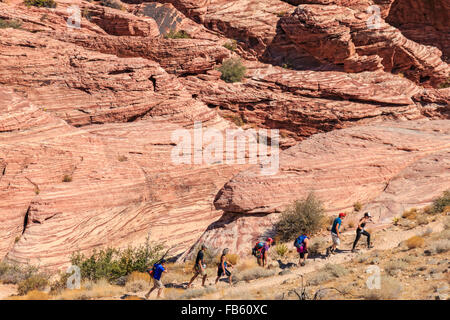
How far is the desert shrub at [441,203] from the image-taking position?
16484 mm

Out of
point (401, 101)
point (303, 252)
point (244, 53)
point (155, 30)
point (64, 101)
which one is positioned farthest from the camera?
point (244, 53)

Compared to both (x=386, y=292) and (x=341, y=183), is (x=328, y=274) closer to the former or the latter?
(x=386, y=292)

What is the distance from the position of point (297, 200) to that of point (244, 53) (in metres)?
→ 26.2

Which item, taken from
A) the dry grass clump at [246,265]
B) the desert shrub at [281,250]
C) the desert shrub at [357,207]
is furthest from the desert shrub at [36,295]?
the desert shrub at [357,207]

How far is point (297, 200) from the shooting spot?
18.3m

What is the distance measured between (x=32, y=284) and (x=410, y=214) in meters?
14.4

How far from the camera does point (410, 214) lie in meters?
16.7

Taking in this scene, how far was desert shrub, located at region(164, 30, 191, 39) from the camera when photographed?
1544 inches

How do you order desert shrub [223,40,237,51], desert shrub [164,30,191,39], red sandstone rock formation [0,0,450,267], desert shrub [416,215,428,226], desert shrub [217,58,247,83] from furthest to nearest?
desert shrub [223,40,237,51], desert shrub [164,30,191,39], desert shrub [217,58,247,83], red sandstone rock formation [0,0,450,267], desert shrub [416,215,428,226]

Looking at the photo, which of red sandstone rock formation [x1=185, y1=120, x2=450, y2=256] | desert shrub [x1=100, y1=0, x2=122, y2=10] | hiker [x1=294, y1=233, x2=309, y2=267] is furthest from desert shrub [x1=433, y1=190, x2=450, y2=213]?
desert shrub [x1=100, y1=0, x2=122, y2=10]

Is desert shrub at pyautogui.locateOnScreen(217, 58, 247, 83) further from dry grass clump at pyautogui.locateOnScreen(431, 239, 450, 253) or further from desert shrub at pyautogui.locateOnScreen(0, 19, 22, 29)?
dry grass clump at pyautogui.locateOnScreen(431, 239, 450, 253)

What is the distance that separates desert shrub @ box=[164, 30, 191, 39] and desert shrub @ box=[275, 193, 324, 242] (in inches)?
1041

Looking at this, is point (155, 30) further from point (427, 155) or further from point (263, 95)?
point (427, 155)
